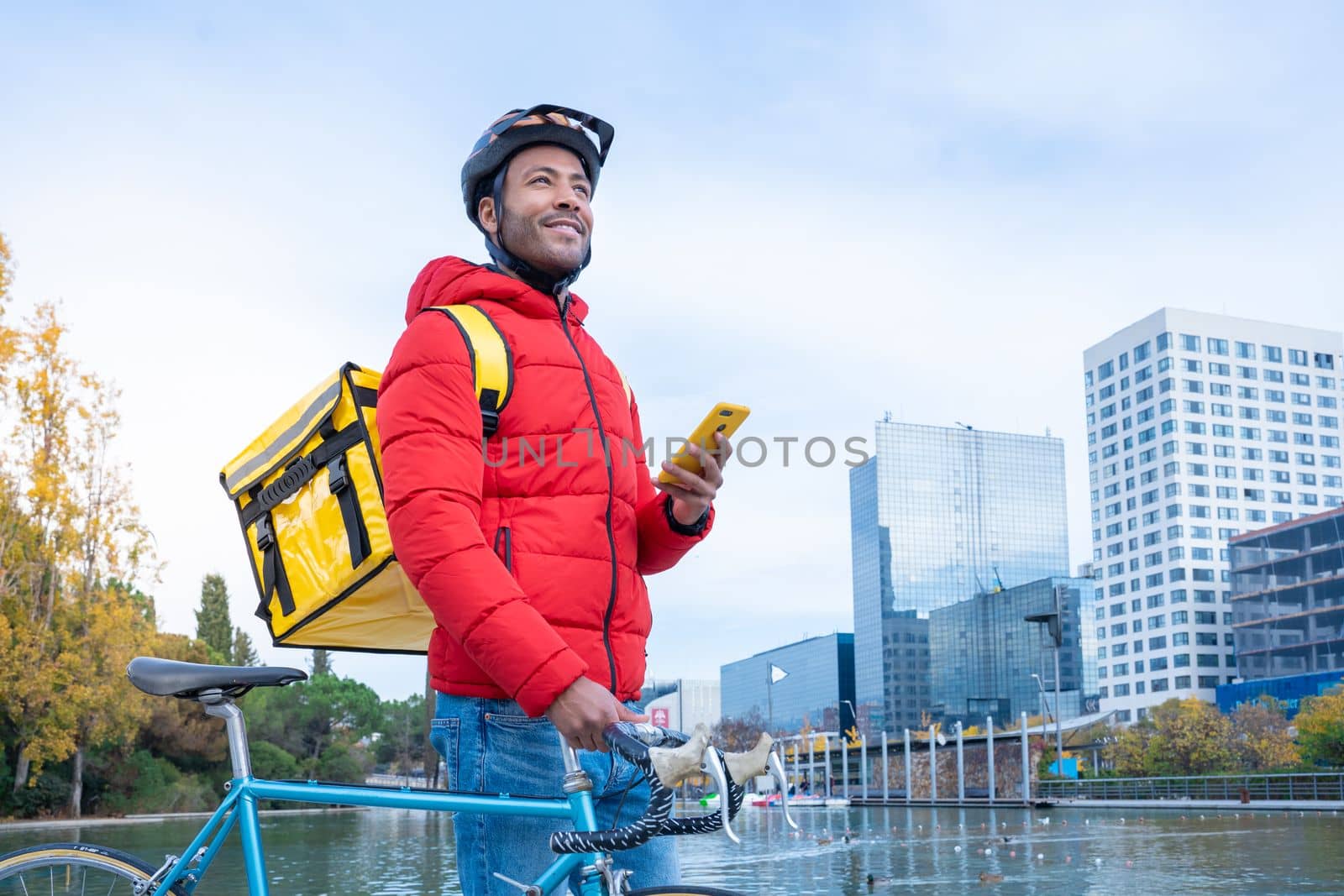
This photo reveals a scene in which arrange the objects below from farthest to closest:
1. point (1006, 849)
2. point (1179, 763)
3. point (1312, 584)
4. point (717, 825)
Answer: point (1312, 584)
point (1179, 763)
point (1006, 849)
point (717, 825)

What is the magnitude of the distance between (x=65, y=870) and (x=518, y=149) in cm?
182

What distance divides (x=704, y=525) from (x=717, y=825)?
761mm

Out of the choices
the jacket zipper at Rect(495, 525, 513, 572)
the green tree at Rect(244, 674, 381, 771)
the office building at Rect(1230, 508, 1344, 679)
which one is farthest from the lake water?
the office building at Rect(1230, 508, 1344, 679)

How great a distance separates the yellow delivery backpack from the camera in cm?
228

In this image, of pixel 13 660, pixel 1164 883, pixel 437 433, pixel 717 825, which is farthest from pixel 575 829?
pixel 13 660

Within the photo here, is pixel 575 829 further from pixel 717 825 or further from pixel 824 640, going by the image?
pixel 824 640

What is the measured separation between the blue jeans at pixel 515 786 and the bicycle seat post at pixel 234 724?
50cm

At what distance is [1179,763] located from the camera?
138 feet

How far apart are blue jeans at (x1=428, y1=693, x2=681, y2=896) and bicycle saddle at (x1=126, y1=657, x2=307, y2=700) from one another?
415 mm

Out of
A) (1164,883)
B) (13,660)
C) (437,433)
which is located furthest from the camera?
(13,660)

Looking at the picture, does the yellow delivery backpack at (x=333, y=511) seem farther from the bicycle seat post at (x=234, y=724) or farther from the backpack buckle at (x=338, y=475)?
the bicycle seat post at (x=234, y=724)

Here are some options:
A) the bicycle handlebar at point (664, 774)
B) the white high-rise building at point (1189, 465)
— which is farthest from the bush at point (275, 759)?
the white high-rise building at point (1189, 465)

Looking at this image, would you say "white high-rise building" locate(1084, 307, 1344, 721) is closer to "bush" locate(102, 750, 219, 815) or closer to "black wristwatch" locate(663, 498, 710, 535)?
"bush" locate(102, 750, 219, 815)

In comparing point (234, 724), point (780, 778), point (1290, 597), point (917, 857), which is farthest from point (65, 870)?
point (1290, 597)
